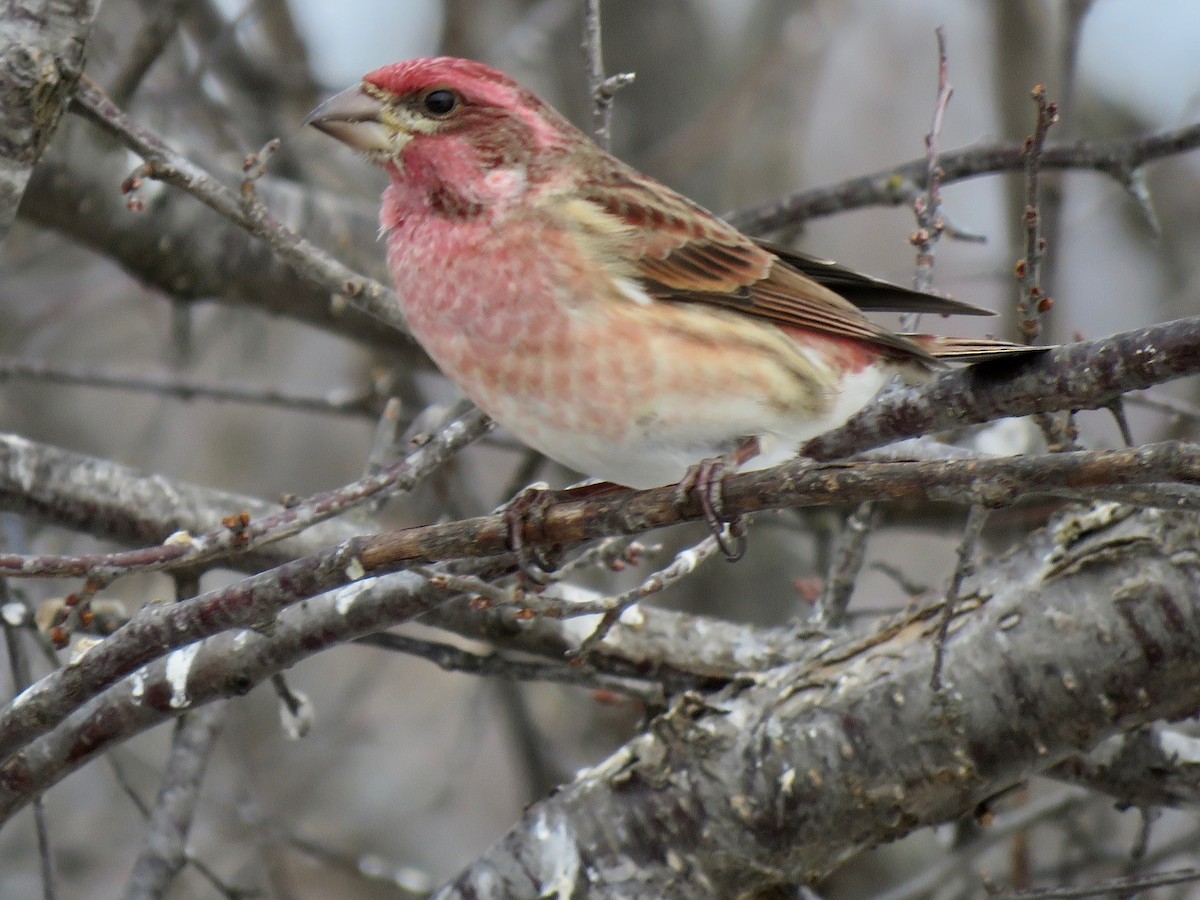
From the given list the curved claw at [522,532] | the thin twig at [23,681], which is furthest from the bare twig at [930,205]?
the thin twig at [23,681]

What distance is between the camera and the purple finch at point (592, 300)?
12.1 ft

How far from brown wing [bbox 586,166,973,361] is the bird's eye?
0.46m

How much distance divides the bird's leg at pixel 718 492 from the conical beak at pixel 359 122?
132 cm

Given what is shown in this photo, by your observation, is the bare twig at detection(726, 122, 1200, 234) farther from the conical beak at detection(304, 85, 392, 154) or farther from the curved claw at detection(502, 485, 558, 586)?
the curved claw at detection(502, 485, 558, 586)

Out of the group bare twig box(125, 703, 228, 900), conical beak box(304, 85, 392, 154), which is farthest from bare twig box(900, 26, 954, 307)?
bare twig box(125, 703, 228, 900)

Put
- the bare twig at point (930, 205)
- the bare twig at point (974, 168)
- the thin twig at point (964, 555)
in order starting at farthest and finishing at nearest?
the bare twig at point (974, 168), the bare twig at point (930, 205), the thin twig at point (964, 555)

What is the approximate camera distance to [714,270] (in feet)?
13.4

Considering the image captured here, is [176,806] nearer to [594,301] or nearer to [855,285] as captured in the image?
[594,301]

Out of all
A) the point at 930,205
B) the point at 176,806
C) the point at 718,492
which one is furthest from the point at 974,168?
the point at 176,806

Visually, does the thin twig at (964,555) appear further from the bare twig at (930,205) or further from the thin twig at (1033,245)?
the bare twig at (930,205)

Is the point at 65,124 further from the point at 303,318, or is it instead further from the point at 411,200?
the point at 411,200

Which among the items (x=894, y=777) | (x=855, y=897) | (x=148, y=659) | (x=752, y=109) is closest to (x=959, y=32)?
(x=752, y=109)

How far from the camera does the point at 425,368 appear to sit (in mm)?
6441

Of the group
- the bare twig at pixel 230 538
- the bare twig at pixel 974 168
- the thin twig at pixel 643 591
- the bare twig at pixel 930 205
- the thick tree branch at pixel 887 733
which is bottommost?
the thick tree branch at pixel 887 733
